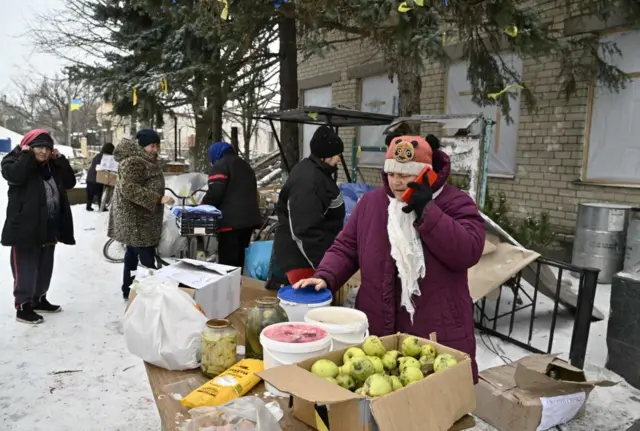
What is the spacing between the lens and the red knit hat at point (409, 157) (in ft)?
6.75

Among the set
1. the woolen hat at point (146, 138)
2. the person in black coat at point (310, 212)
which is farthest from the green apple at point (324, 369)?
the woolen hat at point (146, 138)

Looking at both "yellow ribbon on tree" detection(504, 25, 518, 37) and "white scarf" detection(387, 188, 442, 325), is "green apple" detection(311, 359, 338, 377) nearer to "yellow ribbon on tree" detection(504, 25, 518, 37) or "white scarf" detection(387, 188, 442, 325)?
"white scarf" detection(387, 188, 442, 325)

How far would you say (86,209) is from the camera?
12.9 meters

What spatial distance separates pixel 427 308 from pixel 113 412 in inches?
91.6

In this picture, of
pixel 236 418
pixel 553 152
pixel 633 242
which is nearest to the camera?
pixel 236 418

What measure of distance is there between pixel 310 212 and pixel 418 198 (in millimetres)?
1338

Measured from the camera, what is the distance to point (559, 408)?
10.3 feet

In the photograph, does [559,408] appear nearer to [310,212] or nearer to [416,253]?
[416,253]

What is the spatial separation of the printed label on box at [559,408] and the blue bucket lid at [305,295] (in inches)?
70.0

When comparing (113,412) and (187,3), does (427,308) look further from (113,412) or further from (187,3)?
(187,3)

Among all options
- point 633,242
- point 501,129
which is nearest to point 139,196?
point 633,242

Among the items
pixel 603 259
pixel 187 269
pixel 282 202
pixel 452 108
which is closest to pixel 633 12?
pixel 603 259

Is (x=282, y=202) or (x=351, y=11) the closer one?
(x=282, y=202)

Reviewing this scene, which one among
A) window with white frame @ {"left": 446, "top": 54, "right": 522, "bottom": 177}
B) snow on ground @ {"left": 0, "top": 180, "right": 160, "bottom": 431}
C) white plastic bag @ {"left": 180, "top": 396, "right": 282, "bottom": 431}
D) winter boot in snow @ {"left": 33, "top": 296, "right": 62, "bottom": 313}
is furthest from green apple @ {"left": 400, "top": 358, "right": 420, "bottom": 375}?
window with white frame @ {"left": 446, "top": 54, "right": 522, "bottom": 177}
